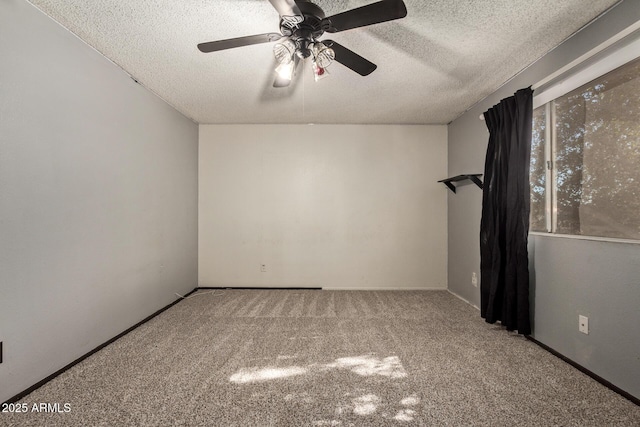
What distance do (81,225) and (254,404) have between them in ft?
5.76

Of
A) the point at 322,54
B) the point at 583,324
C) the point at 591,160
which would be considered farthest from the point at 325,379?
the point at 591,160

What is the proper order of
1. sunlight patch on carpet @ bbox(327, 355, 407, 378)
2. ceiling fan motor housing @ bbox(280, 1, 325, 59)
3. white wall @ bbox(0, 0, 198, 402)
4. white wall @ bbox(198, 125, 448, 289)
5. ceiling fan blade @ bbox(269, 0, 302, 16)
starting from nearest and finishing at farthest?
ceiling fan blade @ bbox(269, 0, 302, 16), ceiling fan motor housing @ bbox(280, 1, 325, 59), white wall @ bbox(0, 0, 198, 402), sunlight patch on carpet @ bbox(327, 355, 407, 378), white wall @ bbox(198, 125, 448, 289)

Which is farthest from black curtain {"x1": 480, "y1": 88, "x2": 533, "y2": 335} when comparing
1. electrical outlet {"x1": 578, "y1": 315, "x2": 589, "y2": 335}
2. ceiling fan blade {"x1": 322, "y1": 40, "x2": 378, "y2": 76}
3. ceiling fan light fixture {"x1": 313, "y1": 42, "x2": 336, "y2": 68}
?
ceiling fan light fixture {"x1": 313, "y1": 42, "x2": 336, "y2": 68}

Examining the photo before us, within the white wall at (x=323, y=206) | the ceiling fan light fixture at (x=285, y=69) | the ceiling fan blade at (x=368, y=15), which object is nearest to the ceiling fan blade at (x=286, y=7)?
the ceiling fan blade at (x=368, y=15)

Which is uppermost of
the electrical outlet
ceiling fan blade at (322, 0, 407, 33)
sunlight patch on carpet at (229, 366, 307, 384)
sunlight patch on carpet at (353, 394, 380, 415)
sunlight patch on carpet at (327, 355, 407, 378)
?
ceiling fan blade at (322, 0, 407, 33)

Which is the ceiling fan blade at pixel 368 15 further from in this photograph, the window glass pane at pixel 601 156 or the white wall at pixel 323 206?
the white wall at pixel 323 206

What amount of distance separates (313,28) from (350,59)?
36 centimetres

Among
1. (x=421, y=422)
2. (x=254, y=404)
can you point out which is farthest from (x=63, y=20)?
(x=421, y=422)

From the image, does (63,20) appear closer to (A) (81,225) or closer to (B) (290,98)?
(A) (81,225)

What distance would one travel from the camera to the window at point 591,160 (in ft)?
5.53

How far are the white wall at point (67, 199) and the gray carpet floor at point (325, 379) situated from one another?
27 cm

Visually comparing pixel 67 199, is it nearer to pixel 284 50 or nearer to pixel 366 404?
pixel 284 50

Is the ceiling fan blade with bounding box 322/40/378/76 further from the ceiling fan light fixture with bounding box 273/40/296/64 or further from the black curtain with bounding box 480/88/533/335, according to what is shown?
the black curtain with bounding box 480/88/533/335

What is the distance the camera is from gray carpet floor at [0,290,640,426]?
58.8 inches
